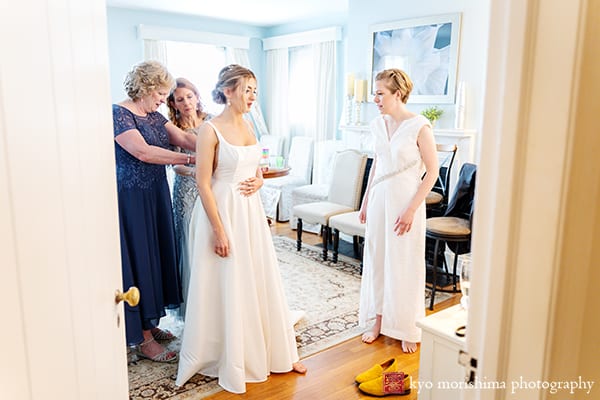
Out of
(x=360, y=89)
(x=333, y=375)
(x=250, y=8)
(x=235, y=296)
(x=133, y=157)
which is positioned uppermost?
(x=250, y=8)

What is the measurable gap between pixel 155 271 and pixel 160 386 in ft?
2.03

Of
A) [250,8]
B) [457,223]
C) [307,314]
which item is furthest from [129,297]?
[250,8]

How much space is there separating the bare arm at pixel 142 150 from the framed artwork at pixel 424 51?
2.74 meters

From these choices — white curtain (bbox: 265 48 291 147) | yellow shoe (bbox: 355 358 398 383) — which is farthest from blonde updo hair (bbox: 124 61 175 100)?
white curtain (bbox: 265 48 291 147)

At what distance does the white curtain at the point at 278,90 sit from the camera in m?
7.17

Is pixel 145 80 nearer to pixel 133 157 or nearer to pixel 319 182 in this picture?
pixel 133 157

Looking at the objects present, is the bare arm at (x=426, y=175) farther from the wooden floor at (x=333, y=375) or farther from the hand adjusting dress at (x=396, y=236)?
the wooden floor at (x=333, y=375)

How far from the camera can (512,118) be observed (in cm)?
78

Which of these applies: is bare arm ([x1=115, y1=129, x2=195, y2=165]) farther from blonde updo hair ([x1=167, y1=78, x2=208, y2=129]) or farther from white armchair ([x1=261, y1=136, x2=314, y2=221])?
white armchair ([x1=261, y1=136, x2=314, y2=221])

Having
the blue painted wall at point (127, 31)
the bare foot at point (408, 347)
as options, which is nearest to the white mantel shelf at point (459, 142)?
the bare foot at point (408, 347)

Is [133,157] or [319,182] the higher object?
[133,157]

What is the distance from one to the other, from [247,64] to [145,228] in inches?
209

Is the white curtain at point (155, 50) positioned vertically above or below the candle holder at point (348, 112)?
above

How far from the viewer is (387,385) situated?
2.40 meters
